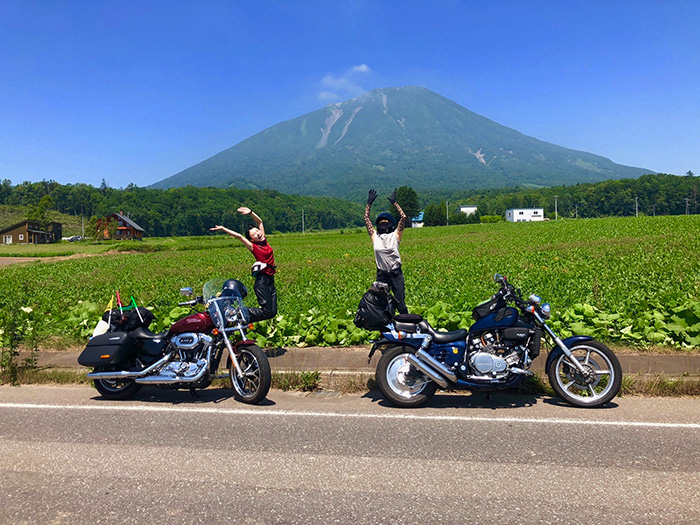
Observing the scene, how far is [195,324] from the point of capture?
20.8 ft

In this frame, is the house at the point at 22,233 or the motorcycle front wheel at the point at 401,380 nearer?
the motorcycle front wheel at the point at 401,380

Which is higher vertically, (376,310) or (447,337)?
(376,310)

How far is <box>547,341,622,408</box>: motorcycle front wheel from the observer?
562cm

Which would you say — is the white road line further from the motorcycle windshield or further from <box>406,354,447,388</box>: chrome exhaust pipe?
the motorcycle windshield

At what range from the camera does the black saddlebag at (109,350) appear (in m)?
6.45

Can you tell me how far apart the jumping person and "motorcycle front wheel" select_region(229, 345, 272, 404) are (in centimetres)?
220

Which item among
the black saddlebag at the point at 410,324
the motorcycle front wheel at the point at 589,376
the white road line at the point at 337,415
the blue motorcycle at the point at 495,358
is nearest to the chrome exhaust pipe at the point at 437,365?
the blue motorcycle at the point at 495,358

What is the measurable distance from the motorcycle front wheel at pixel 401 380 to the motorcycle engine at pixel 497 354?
1.48 ft

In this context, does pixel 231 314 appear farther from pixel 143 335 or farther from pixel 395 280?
pixel 395 280

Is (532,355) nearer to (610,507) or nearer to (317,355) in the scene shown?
(610,507)

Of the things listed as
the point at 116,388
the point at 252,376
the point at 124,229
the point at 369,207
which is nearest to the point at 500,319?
the point at 369,207

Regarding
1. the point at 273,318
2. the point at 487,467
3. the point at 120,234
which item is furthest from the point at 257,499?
the point at 120,234

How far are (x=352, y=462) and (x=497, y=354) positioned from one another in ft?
7.21

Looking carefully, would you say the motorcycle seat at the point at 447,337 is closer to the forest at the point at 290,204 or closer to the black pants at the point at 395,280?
the black pants at the point at 395,280
